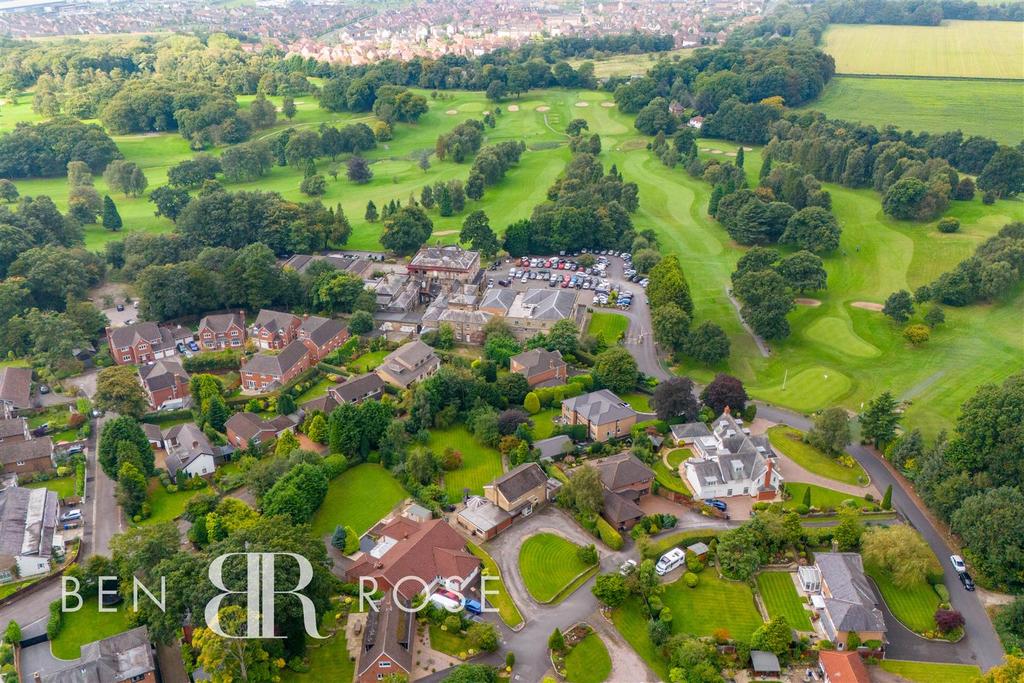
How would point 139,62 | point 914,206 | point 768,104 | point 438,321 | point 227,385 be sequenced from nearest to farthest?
point 227,385
point 438,321
point 914,206
point 768,104
point 139,62

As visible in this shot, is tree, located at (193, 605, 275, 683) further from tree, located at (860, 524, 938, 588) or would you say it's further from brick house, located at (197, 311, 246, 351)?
brick house, located at (197, 311, 246, 351)

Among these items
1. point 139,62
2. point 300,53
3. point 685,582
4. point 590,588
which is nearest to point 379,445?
point 590,588

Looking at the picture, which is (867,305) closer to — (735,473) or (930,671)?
(735,473)

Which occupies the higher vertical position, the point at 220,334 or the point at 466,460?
the point at 466,460

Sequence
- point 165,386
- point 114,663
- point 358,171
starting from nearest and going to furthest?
point 114,663 → point 165,386 → point 358,171

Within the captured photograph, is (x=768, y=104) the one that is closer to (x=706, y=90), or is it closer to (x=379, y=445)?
(x=706, y=90)

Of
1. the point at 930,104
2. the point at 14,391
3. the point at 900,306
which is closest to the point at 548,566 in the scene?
the point at 14,391
